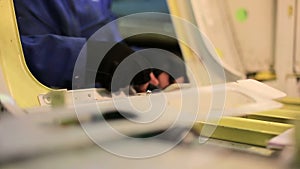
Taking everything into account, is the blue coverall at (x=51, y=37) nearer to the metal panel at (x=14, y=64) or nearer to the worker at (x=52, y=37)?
the worker at (x=52, y=37)

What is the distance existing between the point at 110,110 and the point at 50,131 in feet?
0.76

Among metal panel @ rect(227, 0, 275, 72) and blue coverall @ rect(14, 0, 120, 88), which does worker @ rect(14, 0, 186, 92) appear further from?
metal panel @ rect(227, 0, 275, 72)

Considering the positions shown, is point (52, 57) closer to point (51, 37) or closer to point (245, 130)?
point (51, 37)

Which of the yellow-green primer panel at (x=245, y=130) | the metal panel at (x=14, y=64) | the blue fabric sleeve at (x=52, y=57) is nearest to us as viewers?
the yellow-green primer panel at (x=245, y=130)

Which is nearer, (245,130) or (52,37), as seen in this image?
(245,130)

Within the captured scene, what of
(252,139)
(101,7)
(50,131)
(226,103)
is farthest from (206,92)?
(101,7)

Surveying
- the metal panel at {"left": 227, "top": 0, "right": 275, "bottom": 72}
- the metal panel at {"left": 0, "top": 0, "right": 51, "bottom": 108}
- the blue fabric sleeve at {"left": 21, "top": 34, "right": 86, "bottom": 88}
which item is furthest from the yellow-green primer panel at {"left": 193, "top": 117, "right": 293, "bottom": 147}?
the metal panel at {"left": 227, "top": 0, "right": 275, "bottom": 72}

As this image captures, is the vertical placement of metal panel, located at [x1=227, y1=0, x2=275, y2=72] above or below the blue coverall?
below

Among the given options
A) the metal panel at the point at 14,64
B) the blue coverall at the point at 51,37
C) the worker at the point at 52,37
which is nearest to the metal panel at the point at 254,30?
the worker at the point at 52,37

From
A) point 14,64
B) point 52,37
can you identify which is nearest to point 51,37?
point 52,37

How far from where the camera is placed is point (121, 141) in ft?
3.12

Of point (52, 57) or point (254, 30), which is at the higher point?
point (52, 57)

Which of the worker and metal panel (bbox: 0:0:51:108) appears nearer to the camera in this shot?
metal panel (bbox: 0:0:51:108)

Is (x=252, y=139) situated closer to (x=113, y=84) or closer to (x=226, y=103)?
(x=226, y=103)
